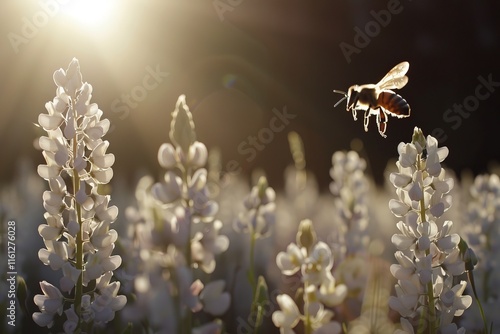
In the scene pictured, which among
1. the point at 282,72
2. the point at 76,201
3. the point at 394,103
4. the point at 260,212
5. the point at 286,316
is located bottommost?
the point at 286,316

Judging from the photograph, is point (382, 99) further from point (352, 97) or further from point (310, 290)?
point (310, 290)

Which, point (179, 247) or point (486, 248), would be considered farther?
point (486, 248)

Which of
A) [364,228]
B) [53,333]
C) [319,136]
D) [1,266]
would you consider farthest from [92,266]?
[319,136]

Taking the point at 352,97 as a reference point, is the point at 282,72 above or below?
above

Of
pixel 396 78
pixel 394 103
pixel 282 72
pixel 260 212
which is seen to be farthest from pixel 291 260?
pixel 282 72

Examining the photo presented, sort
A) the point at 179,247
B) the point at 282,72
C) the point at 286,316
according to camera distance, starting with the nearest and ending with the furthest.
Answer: the point at 179,247, the point at 286,316, the point at 282,72

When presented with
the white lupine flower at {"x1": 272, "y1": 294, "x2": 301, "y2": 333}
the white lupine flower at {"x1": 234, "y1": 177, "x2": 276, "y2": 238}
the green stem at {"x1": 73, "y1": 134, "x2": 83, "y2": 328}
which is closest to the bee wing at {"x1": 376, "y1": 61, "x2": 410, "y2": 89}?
the white lupine flower at {"x1": 234, "y1": 177, "x2": 276, "y2": 238}
